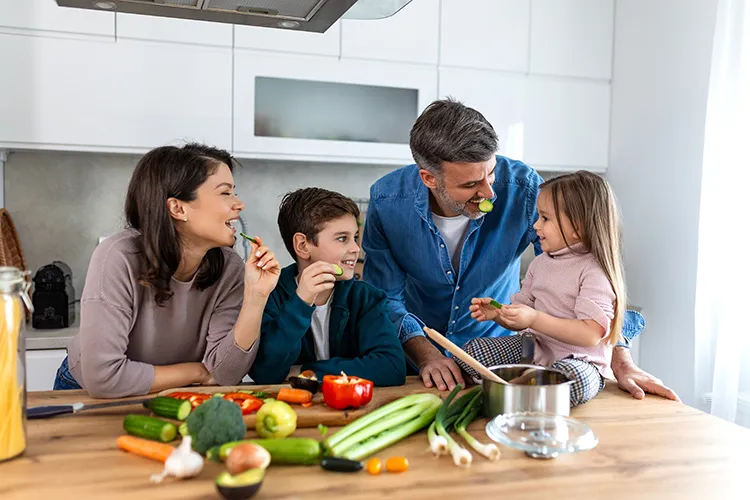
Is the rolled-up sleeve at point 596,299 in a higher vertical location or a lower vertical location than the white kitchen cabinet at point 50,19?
lower

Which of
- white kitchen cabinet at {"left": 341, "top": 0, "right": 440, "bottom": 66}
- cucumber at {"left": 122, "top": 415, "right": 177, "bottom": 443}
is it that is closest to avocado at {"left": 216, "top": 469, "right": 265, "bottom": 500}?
cucumber at {"left": 122, "top": 415, "right": 177, "bottom": 443}

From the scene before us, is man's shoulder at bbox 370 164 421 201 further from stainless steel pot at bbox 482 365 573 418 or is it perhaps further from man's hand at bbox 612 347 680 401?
stainless steel pot at bbox 482 365 573 418

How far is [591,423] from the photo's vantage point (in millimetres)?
1347

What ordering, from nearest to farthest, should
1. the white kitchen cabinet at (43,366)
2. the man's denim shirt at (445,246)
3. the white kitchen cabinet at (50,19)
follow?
the man's denim shirt at (445,246) → the white kitchen cabinet at (43,366) → the white kitchen cabinet at (50,19)

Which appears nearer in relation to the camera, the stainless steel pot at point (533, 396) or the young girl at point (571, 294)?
the stainless steel pot at point (533, 396)

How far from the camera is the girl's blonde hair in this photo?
1.68m

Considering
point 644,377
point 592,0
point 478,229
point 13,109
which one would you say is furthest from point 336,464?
point 592,0

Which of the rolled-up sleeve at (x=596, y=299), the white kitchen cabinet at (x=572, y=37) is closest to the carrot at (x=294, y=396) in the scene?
the rolled-up sleeve at (x=596, y=299)

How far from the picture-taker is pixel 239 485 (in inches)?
36.9

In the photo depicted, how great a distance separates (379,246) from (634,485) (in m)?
1.30

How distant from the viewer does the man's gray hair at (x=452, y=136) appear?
190 centimetres

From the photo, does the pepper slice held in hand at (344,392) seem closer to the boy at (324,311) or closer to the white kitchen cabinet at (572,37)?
the boy at (324,311)

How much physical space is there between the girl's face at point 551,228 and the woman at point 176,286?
70 centimetres

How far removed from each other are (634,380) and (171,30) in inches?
95.7
